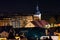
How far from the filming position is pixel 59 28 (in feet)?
5.65

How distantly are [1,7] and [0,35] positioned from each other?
25 cm

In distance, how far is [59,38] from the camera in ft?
5.64

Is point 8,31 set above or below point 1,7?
below

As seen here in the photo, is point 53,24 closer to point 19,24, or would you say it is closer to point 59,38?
point 59,38

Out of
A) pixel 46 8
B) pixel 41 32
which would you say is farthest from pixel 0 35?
pixel 46 8

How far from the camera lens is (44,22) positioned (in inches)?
67.3

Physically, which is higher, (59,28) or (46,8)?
(46,8)

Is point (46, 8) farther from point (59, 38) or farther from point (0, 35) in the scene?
point (0, 35)

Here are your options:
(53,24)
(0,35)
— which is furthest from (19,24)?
(53,24)

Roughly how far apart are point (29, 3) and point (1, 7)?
9.9 inches

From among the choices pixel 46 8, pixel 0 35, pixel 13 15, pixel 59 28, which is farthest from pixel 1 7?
pixel 59 28

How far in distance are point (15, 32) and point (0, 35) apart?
136mm

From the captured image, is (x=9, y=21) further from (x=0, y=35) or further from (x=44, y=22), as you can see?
(x=44, y=22)

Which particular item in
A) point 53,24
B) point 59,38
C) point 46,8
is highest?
point 46,8
